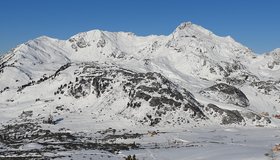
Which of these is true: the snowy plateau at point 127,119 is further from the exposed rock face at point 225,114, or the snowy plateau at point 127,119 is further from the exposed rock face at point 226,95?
the exposed rock face at point 226,95

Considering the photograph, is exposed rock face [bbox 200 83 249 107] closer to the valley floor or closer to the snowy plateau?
the snowy plateau

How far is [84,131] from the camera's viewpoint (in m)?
95.1

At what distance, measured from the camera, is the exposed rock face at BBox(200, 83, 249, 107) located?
13862cm

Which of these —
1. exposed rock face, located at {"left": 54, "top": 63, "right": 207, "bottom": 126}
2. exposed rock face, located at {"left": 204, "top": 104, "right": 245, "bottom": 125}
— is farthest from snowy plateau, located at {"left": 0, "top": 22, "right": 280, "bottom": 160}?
exposed rock face, located at {"left": 54, "top": 63, "right": 207, "bottom": 126}

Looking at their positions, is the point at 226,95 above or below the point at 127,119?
above

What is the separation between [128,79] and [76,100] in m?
16.1

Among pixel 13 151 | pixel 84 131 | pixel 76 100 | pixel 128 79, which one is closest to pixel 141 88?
pixel 128 79

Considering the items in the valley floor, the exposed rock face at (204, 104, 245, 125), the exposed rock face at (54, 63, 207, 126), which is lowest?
the valley floor

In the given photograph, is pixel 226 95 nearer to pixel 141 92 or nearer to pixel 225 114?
pixel 225 114

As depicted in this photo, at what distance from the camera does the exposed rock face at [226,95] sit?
13862 centimetres

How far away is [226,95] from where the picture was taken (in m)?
141

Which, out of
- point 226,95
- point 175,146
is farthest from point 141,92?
point 175,146

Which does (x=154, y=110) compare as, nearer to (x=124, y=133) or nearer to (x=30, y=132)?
(x=124, y=133)

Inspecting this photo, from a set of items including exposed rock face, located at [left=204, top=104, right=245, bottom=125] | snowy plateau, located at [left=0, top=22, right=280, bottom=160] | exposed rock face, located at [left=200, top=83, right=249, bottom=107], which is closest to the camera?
snowy plateau, located at [left=0, top=22, right=280, bottom=160]
